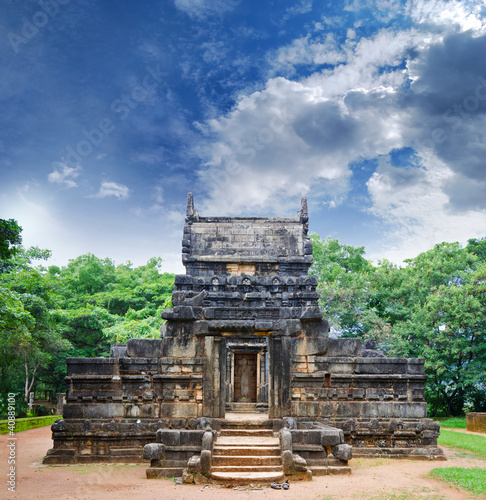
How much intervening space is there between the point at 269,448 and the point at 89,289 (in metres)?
27.2

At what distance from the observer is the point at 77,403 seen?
1098 cm

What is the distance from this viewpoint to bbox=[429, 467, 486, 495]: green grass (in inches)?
319

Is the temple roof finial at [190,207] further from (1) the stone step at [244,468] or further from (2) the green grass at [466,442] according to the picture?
(2) the green grass at [466,442]

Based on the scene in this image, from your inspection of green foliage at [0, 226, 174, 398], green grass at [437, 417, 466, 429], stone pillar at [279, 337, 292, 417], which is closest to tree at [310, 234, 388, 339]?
green grass at [437, 417, 466, 429]

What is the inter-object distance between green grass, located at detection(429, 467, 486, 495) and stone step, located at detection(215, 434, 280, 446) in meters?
3.50

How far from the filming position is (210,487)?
8.38 meters

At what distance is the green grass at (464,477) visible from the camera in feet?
26.6

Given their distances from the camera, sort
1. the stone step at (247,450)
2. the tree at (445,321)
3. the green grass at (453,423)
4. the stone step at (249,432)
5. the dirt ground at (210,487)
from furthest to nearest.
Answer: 1. the tree at (445,321)
2. the green grass at (453,423)
3. the stone step at (249,432)
4. the stone step at (247,450)
5. the dirt ground at (210,487)

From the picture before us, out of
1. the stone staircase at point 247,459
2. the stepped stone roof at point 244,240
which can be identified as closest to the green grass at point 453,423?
the stepped stone roof at point 244,240

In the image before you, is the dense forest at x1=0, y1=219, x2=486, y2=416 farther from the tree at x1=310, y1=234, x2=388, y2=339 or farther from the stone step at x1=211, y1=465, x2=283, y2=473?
the stone step at x1=211, y1=465, x2=283, y2=473

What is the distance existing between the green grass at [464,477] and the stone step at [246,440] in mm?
3500

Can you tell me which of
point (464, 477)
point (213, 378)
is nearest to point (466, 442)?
point (464, 477)

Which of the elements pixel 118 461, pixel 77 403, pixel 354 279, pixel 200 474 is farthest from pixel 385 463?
pixel 354 279

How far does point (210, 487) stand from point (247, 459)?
3.48 feet
